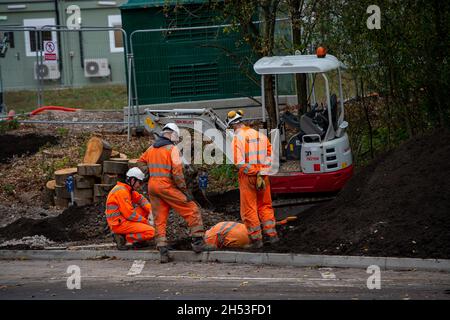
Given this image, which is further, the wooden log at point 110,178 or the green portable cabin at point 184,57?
the green portable cabin at point 184,57

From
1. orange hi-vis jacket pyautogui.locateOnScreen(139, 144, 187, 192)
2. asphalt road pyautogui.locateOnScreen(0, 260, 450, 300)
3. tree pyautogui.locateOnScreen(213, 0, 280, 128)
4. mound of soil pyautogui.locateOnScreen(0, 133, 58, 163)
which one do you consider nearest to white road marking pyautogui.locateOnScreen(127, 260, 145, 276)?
asphalt road pyautogui.locateOnScreen(0, 260, 450, 300)

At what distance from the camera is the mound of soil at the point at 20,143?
20750mm

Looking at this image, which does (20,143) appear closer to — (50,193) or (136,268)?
(50,193)

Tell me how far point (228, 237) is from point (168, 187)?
4.02 feet

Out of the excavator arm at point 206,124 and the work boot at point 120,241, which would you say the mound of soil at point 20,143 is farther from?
the work boot at point 120,241

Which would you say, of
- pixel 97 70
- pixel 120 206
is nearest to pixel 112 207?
pixel 120 206

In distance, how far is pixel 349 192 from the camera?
1482cm

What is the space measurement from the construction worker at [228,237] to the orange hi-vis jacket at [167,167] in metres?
0.91

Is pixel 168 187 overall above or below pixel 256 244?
above

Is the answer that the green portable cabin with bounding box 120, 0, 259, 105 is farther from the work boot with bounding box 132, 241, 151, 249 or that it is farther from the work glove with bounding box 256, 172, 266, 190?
the work glove with bounding box 256, 172, 266, 190

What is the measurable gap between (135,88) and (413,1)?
23.3 ft

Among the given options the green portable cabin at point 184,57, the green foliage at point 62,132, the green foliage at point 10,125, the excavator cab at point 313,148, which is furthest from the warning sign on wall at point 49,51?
the excavator cab at point 313,148

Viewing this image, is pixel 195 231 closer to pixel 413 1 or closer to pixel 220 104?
pixel 413 1

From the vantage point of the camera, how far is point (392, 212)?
13586 mm
